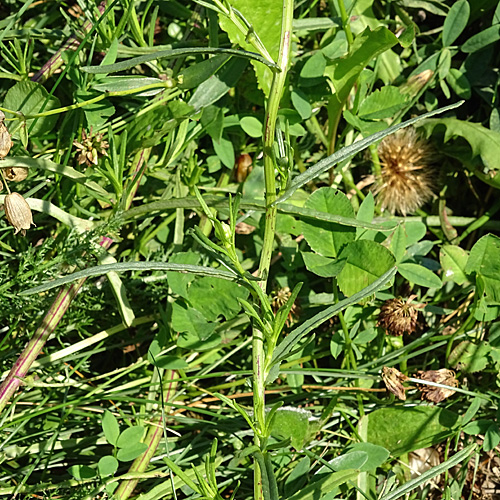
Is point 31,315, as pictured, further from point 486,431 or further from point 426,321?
point 486,431

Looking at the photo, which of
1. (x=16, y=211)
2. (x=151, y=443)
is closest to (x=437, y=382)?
(x=151, y=443)

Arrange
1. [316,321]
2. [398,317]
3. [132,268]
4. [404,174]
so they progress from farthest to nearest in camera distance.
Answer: [404,174], [398,317], [316,321], [132,268]

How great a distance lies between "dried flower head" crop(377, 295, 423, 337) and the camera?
76.2 inches

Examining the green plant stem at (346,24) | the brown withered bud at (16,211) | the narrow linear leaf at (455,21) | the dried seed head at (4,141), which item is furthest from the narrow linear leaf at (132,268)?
the narrow linear leaf at (455,21)

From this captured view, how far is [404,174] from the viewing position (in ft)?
7.59

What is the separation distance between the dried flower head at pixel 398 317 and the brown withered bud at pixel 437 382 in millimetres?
165

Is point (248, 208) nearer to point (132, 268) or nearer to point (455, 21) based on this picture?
point (132, 268)

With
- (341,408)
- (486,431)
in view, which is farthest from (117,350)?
(486,431)

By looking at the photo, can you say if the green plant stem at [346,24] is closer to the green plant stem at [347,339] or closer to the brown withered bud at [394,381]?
the green plant stem at [347,339]

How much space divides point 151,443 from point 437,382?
3.08 ft

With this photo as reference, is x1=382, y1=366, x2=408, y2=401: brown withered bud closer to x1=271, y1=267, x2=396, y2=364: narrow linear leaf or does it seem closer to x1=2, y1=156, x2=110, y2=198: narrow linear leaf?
x1=271, y1=267, x2=396, y2=364: narrow linear leaf

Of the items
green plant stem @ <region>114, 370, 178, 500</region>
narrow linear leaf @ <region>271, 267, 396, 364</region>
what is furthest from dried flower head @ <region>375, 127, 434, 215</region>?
green plant stem @ <region>114, 370, 178, 500</region>

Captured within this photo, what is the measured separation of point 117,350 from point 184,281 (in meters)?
0.49

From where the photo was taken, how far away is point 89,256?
6.10ft
